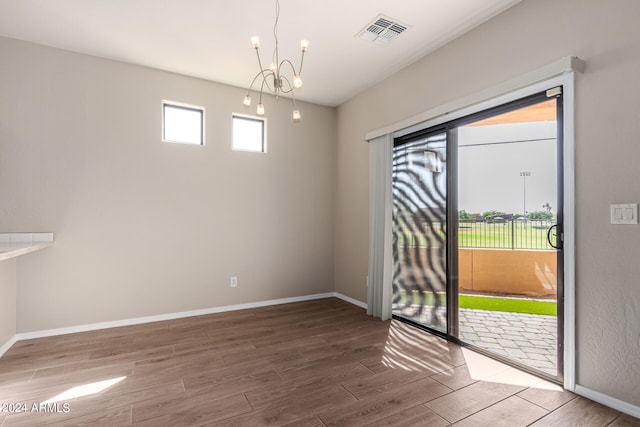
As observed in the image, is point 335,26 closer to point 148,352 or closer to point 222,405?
point 222,405

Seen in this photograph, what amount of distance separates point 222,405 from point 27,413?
47.4 inches

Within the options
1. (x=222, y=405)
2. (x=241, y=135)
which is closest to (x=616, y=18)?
(x=222, y=405)

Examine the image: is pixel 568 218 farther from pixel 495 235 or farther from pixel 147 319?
pixel 147 319

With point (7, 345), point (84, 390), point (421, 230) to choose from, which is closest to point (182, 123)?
point (7, 345)

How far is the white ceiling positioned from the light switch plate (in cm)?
179

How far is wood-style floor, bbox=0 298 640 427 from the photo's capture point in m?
1.95

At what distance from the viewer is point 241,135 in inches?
173

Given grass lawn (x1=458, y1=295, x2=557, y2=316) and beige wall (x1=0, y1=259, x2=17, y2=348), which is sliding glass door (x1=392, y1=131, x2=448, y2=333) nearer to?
grass lawn (x1=458, y1=295, x2=557, y2=316)

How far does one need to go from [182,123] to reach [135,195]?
107cm

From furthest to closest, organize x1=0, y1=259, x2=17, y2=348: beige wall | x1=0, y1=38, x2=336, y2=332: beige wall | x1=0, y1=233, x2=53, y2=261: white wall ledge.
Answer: x1=0, y1=38, x2=336, y2=332: beige wall < x1=0, y1=233, x2=53, y2=261: white wall ledge < x1=0, y1=259, x2=17, y2=348: beige wall

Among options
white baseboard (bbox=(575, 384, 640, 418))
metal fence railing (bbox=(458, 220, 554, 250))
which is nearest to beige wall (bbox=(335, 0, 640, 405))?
white baseboard (bbox=(575, 384, 640, 418))

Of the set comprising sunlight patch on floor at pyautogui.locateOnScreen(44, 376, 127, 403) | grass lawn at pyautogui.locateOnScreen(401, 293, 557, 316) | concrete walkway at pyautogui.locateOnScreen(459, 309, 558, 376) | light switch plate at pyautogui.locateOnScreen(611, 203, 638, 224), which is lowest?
sunlight patch on floor at pyautogui.locateOnScreen(44, 376, 127, 403)

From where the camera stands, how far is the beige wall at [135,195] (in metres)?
3.25

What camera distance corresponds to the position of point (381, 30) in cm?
298
